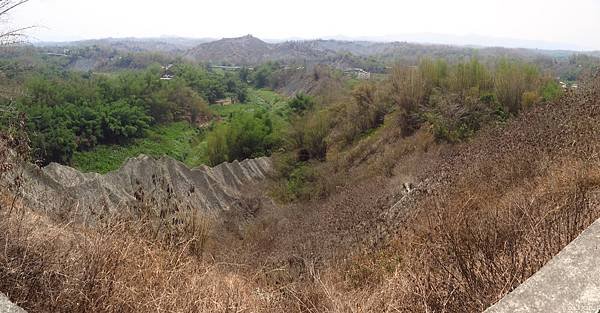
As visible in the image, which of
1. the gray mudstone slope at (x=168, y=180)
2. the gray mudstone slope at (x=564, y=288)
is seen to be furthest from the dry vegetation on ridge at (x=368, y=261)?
the gray mudstone slope at (x=168, y=180)

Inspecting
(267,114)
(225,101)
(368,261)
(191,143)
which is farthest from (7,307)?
(225,101)

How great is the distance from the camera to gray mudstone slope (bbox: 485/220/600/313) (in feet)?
6.47

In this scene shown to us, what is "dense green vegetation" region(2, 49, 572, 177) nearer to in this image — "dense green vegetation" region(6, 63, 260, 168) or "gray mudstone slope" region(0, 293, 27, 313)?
"dense green vegetation" region(6, 63, 260, 168)

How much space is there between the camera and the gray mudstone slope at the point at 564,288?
1973mm

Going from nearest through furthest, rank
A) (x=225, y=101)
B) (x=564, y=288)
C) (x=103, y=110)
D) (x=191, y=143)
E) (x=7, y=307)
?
(x=564, y=288)
(x=7, y=307)
(x=103, y=110)
(x=191, y=143)
(x=225, y=101)

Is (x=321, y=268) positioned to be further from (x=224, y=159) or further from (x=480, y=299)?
(x=224, y=159)

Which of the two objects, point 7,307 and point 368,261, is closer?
point 7,307

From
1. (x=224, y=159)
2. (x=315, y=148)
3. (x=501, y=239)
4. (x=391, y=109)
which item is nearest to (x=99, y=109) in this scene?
(x=224, y=159)

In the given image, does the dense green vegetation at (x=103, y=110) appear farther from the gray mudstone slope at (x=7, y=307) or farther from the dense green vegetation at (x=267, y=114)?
the gray mudstone slope at (x=7, y=307)

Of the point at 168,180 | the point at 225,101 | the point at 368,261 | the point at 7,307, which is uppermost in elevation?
the point at 7,307

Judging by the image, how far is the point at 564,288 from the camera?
2061mm

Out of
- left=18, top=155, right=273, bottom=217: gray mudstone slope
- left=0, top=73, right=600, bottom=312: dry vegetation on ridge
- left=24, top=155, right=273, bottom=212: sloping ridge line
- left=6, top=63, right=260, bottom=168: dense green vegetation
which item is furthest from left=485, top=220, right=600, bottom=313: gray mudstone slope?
left=6, top=63, right=260, bottom=168: dense green vegetation

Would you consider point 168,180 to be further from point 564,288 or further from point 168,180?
point 564,288

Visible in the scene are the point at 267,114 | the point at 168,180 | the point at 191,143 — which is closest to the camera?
the point at 168,180
